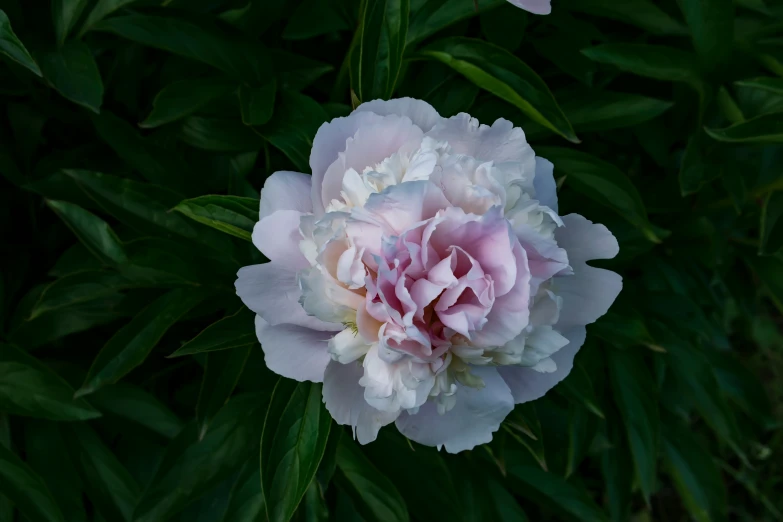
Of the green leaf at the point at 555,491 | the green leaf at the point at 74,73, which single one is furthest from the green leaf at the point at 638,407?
the green leaf at the point at 74,73

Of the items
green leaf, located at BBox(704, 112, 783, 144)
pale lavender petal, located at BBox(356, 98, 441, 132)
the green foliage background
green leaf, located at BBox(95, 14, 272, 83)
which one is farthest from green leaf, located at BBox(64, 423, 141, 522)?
green leaf, located at BBox(704, 112, 783, 144)

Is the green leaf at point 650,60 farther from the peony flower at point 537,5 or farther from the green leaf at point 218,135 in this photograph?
the green leaf at point 218,135

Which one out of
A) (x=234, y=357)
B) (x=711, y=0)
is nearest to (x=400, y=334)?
(x=234, y=357)

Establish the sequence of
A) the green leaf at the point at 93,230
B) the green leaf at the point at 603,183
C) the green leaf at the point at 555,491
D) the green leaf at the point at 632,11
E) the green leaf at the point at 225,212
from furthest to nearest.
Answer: the green leaf at the point at 555,491
the green leaf at the point at 632,11
the green leaf at the point at 603,183
the green leaf at the point at 93,230
the green leaf at the point at 225,212

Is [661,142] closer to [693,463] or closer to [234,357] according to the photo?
[693,463]

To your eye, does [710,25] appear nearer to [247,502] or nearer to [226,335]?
[226,335]

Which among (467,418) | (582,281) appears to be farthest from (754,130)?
(467,418)
